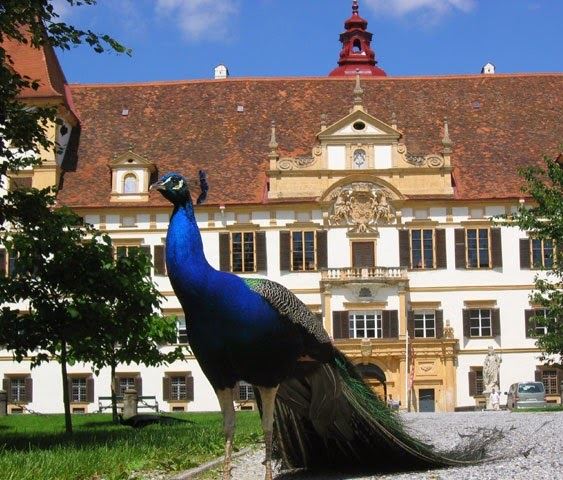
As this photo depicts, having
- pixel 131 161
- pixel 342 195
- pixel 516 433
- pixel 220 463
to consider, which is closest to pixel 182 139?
pixel 131 161

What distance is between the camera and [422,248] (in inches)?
1774

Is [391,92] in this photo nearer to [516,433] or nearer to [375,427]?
[516,433]

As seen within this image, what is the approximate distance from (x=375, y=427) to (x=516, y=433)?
5.92 m

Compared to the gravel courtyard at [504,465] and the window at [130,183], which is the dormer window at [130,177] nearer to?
the window at [130,183]

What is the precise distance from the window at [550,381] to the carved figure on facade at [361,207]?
8427 mm

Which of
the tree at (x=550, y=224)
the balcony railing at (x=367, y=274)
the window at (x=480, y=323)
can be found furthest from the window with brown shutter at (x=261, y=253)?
the tree at (x=550, y=224)

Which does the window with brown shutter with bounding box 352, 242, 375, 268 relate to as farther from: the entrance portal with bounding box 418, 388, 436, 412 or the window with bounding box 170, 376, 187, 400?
the window with bounding box 170, 376, 187, 400

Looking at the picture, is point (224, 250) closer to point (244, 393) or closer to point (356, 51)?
point (244, 393)

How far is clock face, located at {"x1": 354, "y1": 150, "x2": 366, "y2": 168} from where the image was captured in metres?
45.1

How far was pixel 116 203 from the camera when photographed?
150 ft

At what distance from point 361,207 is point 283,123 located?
593 cm

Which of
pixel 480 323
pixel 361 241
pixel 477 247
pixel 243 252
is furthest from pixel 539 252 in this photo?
pixel 243 252

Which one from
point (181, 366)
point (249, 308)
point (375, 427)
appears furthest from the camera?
point (181, 366)

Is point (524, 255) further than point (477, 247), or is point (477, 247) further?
point (477, 247)
